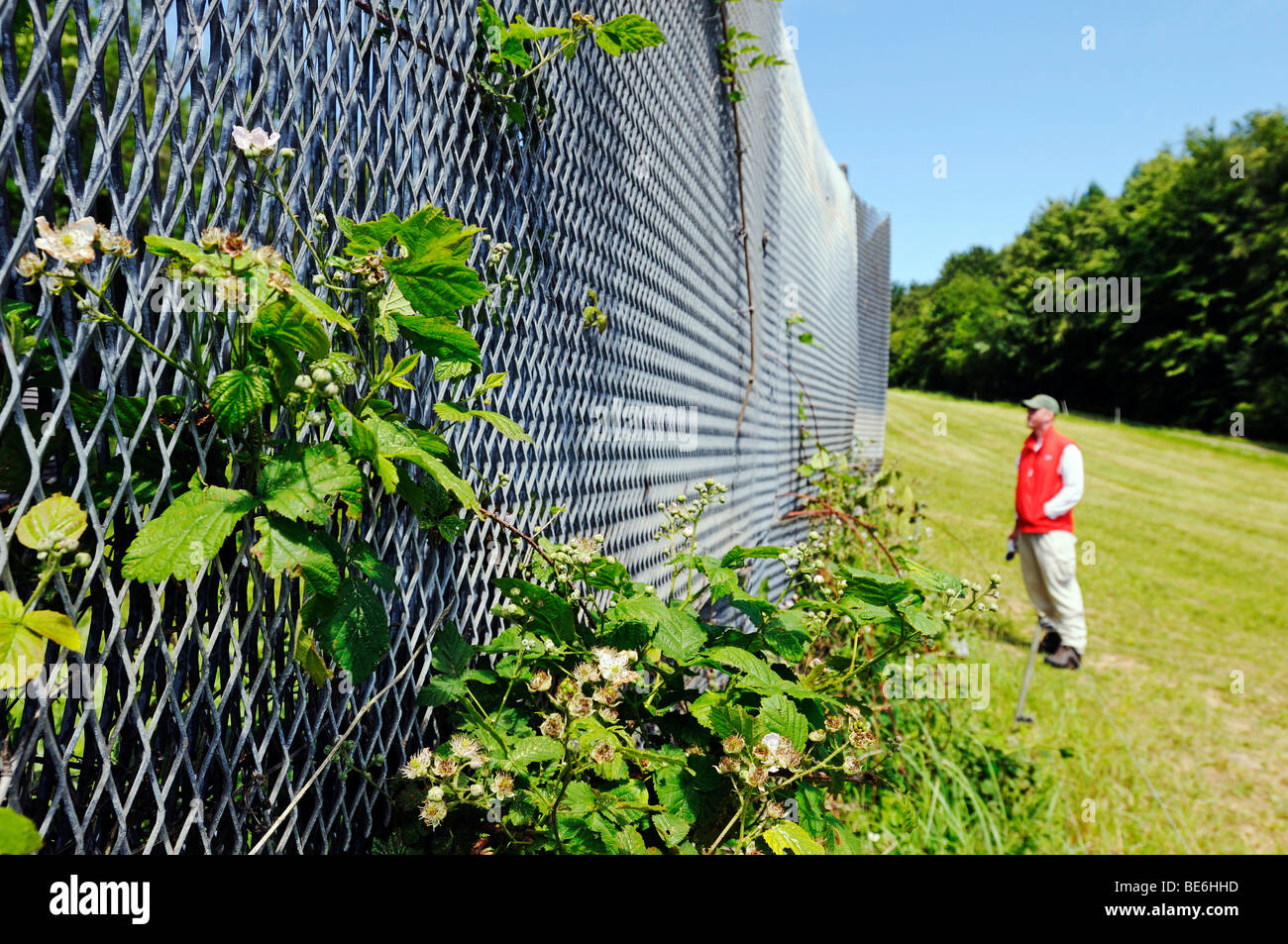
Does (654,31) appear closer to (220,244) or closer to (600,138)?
(600,138)

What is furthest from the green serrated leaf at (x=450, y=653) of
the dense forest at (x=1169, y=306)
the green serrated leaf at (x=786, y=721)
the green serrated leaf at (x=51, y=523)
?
the dense forest at (x=1169, y=306)

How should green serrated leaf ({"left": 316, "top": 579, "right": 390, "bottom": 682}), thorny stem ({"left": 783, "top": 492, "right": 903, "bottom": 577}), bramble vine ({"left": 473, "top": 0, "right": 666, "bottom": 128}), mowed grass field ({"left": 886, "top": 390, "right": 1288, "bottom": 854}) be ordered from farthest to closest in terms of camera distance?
1. mowed grass field ({"left": 886, "top": 390, "right": 1288, "bottom": 854})
2. thorny stem ({"left": 783, "top": 492, "right": 903, "bottom": 577})
3. bramble vine ({"left": 473, "top": 0, "right": 666, "bottom": 128})
4. green serrated leaf ({"left": 316, "top": 579, "right": 390, "bottom": 682})

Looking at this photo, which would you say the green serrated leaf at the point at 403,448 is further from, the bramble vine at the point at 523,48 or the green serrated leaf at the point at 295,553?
the bramble vine at the point at 523,48

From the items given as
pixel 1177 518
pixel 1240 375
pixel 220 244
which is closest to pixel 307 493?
pixel 220 244

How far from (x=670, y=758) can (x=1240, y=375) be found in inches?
1518

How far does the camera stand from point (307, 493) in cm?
88

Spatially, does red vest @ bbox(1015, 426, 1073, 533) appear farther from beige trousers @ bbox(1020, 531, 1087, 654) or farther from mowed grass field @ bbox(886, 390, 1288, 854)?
mowed grass field @ bbox(886, 390, 1288, 854)

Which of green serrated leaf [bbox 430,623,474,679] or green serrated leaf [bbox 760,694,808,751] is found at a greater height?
green serrated leaf [bbox 430,623,474,679]

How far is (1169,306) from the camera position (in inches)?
1396

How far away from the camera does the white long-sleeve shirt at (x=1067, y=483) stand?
5.56 meters

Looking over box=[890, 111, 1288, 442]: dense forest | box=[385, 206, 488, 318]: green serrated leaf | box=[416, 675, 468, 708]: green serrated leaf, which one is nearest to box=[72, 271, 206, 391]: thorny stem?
box=[385, 206, 488, 318]: green serrated leaf

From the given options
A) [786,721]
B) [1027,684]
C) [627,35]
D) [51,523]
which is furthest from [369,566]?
A: [1027,684]

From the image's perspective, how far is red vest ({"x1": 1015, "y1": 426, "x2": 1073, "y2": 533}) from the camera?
568cm

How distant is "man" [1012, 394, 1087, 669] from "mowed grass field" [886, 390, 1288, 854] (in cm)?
22
